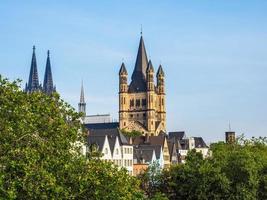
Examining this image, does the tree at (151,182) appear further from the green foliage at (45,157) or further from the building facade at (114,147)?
the green foliage at (45,157)

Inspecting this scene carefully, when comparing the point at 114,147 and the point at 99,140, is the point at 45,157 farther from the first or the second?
the point at 114,147

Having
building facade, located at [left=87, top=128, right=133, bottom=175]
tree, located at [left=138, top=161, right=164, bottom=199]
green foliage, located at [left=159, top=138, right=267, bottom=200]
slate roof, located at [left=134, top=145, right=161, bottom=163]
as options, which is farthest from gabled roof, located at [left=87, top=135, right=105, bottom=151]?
green foliage, located at [left=159, top=138, right=267, bottom=200]

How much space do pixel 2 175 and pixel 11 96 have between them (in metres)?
6.46

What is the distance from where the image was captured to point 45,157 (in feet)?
122

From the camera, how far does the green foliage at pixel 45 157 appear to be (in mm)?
35062

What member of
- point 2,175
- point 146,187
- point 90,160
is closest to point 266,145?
point 146,187

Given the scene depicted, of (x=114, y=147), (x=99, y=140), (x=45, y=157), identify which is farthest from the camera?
(x=114, y=147)

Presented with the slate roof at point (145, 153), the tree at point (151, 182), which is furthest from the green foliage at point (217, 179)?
the slate roof at point (145, 153)

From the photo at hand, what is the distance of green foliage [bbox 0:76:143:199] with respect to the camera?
35.1m

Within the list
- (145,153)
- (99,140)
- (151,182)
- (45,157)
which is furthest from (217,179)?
(145,153)

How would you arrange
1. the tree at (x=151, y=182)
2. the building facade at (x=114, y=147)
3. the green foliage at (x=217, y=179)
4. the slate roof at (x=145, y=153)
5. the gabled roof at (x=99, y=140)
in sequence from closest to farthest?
the green foliage at (x=217, y=179) → the tree at (x=151, y=182) → the gabled roof at (x=99, y=140) → the building facade at (x=114, y=147) → the slate roof at (x=145, y=153)

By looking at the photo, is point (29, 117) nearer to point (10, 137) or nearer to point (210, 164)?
point (10, 137)

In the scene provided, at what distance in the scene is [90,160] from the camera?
4119cm

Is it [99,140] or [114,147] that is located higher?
[99,140]
